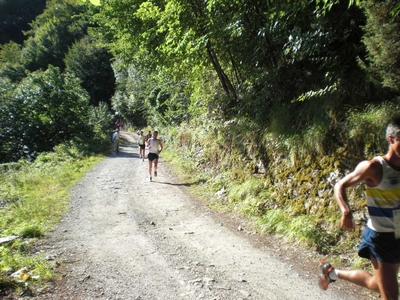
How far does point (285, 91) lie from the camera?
812 cm

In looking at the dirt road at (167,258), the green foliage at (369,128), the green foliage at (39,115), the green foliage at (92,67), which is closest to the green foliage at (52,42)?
the green foliage at (92,67)

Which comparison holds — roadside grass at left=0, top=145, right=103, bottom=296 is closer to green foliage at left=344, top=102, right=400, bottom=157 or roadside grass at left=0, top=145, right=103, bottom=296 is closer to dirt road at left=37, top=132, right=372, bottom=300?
dirt road at left=37, top=132, right=372, bottom=300

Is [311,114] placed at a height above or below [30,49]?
below

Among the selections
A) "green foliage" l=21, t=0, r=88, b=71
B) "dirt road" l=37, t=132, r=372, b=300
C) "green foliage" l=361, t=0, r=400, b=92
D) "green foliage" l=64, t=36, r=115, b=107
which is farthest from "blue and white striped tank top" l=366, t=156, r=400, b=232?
"green foliage" l=21, t=0, r=88, b=71

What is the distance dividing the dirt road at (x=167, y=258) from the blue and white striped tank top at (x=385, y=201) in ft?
5.13

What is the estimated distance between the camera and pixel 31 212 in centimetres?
732

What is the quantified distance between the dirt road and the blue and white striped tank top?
157cm

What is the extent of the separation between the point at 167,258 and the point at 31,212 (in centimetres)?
420

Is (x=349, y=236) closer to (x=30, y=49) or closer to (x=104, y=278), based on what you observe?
(x=104, y=278)

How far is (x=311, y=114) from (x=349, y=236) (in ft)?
9.13

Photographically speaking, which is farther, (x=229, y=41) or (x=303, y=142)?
(x=229, y=41)

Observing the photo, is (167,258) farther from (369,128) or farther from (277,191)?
(369,128)

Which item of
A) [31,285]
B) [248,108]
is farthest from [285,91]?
[31,285]

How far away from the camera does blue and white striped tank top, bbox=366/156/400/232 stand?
8.90 feet
